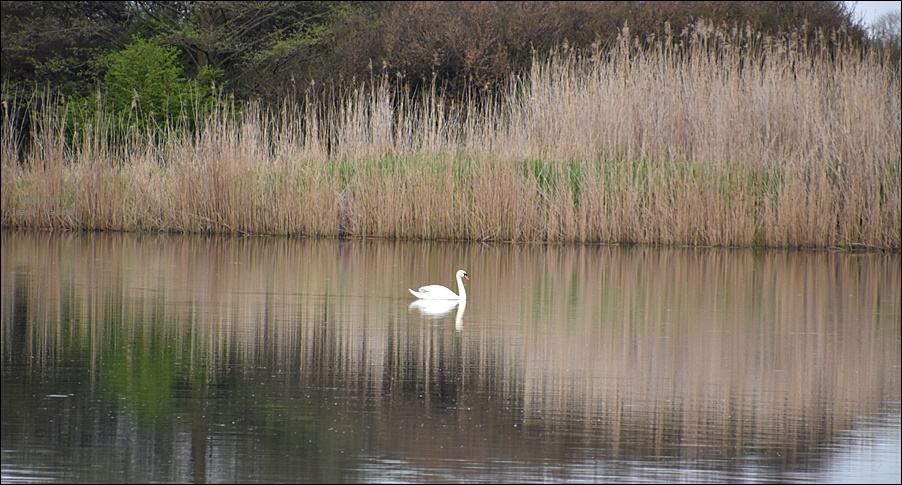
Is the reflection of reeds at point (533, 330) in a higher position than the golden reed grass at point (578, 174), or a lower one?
lower

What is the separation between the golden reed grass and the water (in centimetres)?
337

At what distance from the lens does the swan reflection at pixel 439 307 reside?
815cm

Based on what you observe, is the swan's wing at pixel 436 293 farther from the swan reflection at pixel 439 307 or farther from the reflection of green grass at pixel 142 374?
the reflection of green grass at pixel 142 374

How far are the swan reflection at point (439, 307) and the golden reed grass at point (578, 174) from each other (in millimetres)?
5678

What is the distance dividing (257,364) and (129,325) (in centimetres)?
158

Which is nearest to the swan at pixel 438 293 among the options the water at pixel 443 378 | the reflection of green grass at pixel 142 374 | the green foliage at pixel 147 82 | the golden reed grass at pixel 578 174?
the water at pixel 443 378

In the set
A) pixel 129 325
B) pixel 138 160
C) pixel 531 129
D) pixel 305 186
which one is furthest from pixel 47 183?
pixel 129 325

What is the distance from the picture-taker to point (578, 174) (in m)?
14.6

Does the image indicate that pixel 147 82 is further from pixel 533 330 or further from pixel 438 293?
pixel 533 330

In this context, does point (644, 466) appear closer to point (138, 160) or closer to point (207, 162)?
point (207, 162)

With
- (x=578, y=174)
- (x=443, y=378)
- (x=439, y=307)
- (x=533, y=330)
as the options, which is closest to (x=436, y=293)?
(x=439, y=307)

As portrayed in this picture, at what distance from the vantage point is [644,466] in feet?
14.2

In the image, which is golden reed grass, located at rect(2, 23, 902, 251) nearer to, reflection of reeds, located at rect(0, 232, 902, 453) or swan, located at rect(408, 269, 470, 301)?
reflection of reeds, located at rect(0, 232, 902, 453)

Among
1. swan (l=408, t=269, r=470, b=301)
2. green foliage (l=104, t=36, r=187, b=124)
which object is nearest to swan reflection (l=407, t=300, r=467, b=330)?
swan (l=408, t=269, r=470, b=301)
